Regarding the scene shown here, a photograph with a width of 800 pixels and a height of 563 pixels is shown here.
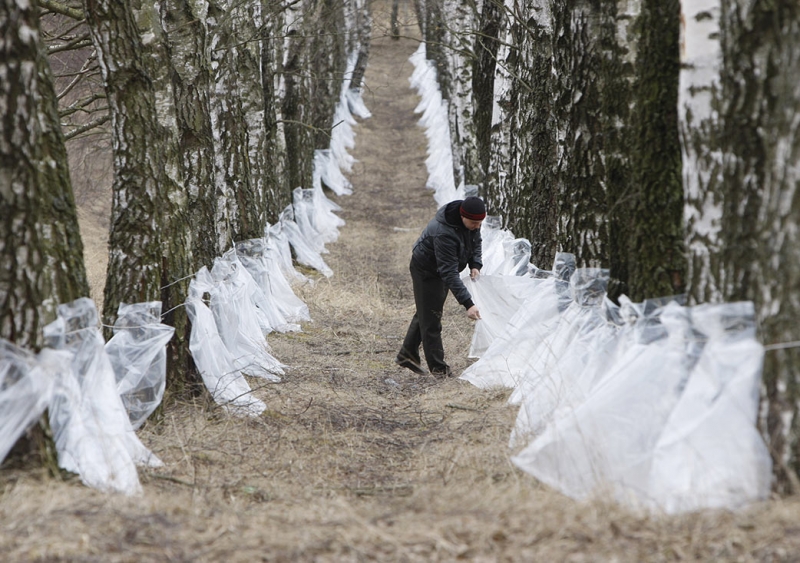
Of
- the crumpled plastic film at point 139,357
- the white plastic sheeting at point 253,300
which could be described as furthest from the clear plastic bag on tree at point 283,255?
the crumpled plastic film at point 139,357

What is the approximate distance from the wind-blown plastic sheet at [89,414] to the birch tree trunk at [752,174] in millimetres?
2905

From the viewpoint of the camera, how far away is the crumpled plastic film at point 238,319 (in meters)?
7.12

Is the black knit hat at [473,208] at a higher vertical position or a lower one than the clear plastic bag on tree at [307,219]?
higher

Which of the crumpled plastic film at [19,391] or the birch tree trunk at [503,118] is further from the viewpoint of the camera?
the birch tree trunk at [503,118]

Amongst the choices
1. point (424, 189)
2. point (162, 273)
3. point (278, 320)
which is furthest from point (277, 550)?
point (424, 189)

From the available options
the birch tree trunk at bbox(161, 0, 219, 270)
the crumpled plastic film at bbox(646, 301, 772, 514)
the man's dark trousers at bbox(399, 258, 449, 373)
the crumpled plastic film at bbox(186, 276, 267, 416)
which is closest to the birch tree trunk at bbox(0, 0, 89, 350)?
the crumpled plastic film at bbox(186, 276, 267, 416)

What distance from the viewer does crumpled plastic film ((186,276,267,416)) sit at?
6160mm

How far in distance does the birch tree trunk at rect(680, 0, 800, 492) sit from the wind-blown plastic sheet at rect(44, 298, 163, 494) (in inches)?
114

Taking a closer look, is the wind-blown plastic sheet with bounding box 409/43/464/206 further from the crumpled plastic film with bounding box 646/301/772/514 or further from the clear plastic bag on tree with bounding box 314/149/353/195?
the crumpled plastic film with bounding box 646/301/772/514

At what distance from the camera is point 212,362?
6379mm

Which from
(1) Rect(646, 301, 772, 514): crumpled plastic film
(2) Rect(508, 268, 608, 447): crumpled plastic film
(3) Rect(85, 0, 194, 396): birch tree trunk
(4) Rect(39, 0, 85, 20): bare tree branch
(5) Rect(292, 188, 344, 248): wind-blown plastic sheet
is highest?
(4) Rect(39, 0, 85, 20): bare tree branch

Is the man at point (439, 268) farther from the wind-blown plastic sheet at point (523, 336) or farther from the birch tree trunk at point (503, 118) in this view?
the birch tree trunk at point (503, 118)

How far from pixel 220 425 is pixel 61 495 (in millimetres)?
2005

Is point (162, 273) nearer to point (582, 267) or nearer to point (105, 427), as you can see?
point (105, 427)
